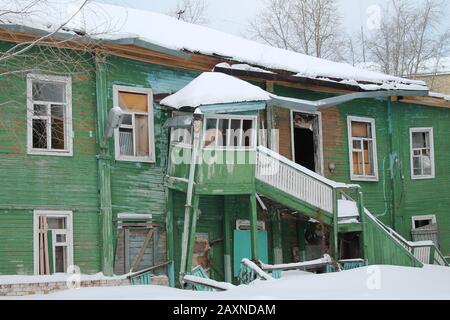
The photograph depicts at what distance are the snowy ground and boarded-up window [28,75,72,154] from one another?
3.79 m

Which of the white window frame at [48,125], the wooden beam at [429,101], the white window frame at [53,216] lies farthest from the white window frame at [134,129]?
the wooden beam at [429,101]

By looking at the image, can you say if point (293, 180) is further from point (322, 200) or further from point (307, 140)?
point (307, 140)

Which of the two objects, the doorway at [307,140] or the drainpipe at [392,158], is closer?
the doorway at [307,140]

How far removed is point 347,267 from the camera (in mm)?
18359

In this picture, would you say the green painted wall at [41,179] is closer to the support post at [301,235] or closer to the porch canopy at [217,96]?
the porch canopy at [217,96]

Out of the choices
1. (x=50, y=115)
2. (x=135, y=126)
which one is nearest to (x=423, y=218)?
(x=135, y=126)

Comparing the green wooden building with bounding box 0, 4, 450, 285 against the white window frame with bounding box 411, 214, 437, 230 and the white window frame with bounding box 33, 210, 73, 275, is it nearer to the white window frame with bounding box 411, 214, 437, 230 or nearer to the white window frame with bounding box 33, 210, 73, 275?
the white window frame with bounding box 33, 210, 73, 275

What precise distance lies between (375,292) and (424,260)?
23.2ft

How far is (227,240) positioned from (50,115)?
5527 millimetres

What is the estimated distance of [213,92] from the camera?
16766 mm

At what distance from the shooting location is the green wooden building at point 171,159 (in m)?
15.4

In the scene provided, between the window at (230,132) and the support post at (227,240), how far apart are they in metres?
1.96

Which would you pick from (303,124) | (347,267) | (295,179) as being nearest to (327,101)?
(303,124)

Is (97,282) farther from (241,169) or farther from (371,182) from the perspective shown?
(371,182)
